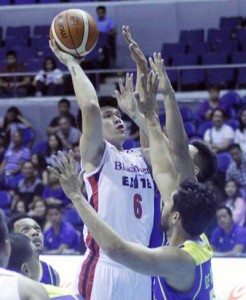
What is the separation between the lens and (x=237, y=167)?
11.0 meters

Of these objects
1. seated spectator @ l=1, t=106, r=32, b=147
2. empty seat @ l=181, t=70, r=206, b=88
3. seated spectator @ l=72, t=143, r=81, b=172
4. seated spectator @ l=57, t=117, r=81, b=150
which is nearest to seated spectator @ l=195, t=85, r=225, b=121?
empty seat @ l=181, t=70, r=206, b=88

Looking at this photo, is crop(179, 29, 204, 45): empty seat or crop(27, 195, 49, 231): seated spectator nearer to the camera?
crop(27, 195, 49, 231): seated spectator

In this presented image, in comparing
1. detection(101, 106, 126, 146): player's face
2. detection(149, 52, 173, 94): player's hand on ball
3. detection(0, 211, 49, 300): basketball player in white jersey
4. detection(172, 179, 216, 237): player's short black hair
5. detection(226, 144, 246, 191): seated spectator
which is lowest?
detection(226, 144, 246, 191): seated spectator

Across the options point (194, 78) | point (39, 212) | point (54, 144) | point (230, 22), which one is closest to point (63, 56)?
point (39, 212)

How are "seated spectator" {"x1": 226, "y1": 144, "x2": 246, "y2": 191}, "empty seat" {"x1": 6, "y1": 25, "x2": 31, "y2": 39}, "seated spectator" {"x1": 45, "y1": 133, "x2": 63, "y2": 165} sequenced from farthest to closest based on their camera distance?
"empty seat" {"x1": 6, "y1": 25, "x2": 31, "y2": 39}, "seated spectator" {"x1": 45, "y1": 133, "x2": 63, "y2": 165}, "seated spectator" {"x1": 226, "y1": 144, "x2": 246, "y2": 191}

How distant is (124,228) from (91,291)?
0.39 metres

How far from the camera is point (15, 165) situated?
41.1ft

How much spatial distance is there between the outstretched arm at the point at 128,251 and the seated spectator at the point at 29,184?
24.2ft

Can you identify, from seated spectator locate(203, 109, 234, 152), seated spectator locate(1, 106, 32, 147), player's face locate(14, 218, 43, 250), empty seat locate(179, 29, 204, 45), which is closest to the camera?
player's face locate(14, 218, 43, 250)

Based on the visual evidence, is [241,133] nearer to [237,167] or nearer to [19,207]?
[237,167]

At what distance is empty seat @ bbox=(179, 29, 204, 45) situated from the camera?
14.9 m

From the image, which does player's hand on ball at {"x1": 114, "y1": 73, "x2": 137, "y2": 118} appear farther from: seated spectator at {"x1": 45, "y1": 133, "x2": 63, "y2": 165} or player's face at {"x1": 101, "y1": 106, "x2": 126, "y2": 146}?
seated spectator at {"x1": 45, "y1": 133, "x2": 63, "y2": 165}

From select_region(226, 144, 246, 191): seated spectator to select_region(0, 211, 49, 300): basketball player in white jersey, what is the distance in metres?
7.32

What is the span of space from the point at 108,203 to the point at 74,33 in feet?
3.31
